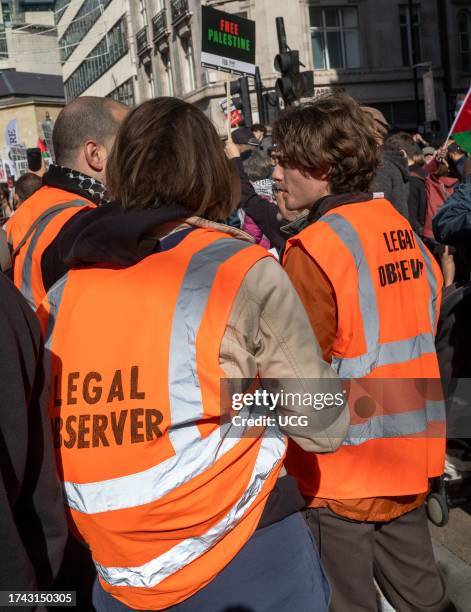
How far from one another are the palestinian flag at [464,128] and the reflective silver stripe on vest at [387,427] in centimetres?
255

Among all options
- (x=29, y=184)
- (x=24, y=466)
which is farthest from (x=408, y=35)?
(x=24, y=466)

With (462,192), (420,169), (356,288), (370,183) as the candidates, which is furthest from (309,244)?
(420,169)

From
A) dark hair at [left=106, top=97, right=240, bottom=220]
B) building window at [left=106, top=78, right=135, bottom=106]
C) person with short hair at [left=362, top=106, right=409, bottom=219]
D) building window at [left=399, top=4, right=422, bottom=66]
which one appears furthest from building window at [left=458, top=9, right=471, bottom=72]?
dark hair at [left=106, top=97, right=240, bottom=220]

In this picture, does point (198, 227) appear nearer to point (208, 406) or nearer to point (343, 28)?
point (208, 406)

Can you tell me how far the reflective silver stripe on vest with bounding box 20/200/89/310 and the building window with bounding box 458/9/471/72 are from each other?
3004 centimetres

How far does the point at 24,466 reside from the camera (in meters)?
1.46

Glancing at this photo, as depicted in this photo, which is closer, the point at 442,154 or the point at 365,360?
the point at 365,360

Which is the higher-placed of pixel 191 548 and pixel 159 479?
pixel 159 479

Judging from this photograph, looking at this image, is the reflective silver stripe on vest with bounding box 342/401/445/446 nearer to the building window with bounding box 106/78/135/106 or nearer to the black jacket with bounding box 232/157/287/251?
the black jacket with bounding box 232/157/287/251

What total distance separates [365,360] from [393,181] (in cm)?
324

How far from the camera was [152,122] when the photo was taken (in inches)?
68.2

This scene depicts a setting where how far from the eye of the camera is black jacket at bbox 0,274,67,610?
140cm

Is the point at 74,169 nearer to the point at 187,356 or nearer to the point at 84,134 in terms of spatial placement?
the point at 84,134

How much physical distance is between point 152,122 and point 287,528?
1.07 metres
